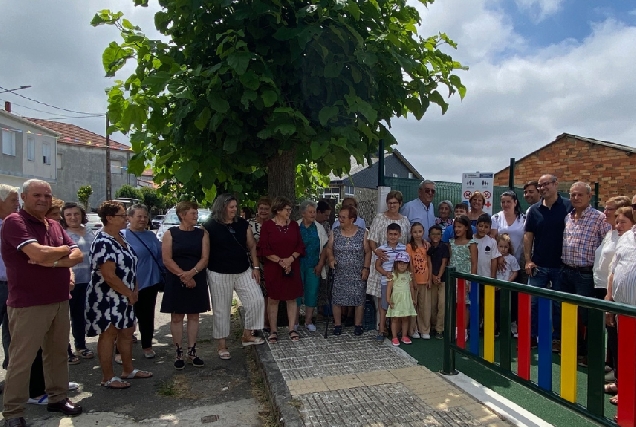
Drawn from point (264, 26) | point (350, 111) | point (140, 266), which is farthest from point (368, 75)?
point (140, 266)

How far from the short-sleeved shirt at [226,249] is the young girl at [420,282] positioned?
2047 mm

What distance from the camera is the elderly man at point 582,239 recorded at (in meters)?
4.99

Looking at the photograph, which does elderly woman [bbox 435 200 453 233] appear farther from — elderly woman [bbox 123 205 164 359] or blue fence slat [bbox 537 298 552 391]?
elderly woman [bbox 123 205 164 359]

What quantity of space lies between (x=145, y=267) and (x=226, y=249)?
103 cm

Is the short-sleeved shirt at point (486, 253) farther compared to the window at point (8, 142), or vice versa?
the window at point (8, 142)

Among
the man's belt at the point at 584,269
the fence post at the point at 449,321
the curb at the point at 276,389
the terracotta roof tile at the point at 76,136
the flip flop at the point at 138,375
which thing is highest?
the terracotta roof tile at the point at 76,136

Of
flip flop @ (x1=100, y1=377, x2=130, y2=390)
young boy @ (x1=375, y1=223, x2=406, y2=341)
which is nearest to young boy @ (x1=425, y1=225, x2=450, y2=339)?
young boy @ (x1=375, y1=223, x2=406, y2=341)

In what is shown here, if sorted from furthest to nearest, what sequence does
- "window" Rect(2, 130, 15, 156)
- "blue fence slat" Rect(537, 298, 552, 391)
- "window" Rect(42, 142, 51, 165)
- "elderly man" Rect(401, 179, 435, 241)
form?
"window" Rect(42, 142, 51, 165) < "window" Rect(2, 130, 15, 156) < "elderly man" Rect(401, 179, 435, 241) < "blue fence slat" Rect(537, 298, 552, 391)

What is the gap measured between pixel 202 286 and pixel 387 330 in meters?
2.42

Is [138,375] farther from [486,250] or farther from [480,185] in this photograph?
[480,185]

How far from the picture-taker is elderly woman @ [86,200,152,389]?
458 centimetres

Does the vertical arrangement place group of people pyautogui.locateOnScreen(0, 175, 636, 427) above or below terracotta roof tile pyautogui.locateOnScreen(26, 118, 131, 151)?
below

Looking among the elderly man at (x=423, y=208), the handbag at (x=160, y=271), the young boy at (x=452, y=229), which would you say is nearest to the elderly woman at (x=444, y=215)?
the elderly man at (x=423, y=208)

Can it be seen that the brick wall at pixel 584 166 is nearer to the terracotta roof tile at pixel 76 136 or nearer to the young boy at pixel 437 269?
the young boy at pixel 437 269
